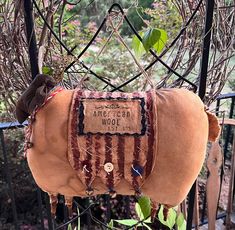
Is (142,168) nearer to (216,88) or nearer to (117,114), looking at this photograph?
(117,114)

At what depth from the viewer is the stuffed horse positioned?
0.56 metres

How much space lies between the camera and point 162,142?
56cm

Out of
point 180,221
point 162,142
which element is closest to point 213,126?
point 162,142

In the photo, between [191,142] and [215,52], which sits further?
[215,52]

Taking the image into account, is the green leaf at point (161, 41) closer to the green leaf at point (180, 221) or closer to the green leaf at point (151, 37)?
the green leaf at point (151, 37)

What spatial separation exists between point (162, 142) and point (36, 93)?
0.24 meters

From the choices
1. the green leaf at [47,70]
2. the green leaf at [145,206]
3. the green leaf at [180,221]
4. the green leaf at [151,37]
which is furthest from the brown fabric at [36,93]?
the green leaf at [180,221]

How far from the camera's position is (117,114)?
22.1 inches

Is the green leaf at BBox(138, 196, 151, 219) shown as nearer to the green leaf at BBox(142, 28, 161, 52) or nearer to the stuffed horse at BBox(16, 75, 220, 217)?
the stuffed horse at BBox(16, 75, 220, 217)

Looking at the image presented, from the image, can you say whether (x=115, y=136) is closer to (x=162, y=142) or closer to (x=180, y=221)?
(x=162, y=142)

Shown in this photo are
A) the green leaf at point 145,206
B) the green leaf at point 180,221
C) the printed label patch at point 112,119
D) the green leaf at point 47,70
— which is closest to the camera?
the printed label patch at point 112,119

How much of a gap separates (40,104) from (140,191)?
240mm

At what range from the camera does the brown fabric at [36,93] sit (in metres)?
0.57

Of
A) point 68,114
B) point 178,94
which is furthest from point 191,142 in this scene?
point 68,114
